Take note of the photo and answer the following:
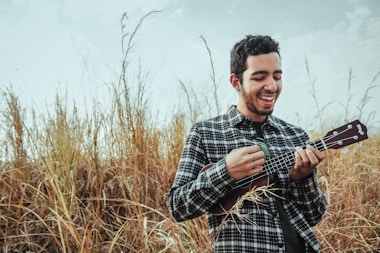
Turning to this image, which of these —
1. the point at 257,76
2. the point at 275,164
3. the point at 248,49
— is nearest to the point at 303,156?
the point at 275,164

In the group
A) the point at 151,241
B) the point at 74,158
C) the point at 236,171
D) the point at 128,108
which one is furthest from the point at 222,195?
the point at 74,158

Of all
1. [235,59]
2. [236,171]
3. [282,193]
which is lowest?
[282,193]

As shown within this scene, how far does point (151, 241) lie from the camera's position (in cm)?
190

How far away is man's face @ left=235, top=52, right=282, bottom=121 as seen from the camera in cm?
143

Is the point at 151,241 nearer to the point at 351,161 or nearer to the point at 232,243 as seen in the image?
the point at 232,243

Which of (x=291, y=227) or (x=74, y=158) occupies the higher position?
(x=74, y=158)

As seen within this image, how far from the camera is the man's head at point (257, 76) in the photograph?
1.44m

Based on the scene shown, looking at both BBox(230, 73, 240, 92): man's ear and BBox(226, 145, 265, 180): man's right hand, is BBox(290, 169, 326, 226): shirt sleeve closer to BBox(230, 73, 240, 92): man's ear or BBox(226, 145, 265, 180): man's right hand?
BBox(226, 145, 265, 180): man's right hand

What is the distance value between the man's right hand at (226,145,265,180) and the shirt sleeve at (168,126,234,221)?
3 cm

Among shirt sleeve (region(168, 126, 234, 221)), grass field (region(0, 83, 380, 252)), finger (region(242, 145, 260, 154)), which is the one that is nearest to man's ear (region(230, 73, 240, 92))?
shirt sleeve (region(168, 126, 234, 221))

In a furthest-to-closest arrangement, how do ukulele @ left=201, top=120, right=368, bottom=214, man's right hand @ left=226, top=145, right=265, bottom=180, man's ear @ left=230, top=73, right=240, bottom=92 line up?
1. man's ear @ left=230, top=73, right=240, bottom=92
2. ukulele @ left=201, top=120, right=368, bottom=214
3. man's right hand @ left=226, top=145, right=265, bottom=180

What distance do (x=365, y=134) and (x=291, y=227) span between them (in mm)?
520

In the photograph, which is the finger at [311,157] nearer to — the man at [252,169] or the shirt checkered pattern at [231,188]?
the man at [252,169]

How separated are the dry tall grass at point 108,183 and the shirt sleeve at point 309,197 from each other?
793 mm
